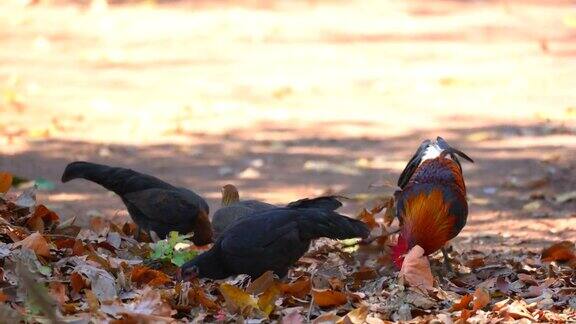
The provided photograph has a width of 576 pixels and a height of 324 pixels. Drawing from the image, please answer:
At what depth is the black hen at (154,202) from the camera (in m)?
6.21

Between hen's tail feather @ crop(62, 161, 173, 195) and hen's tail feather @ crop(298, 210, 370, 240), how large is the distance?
5.08ft

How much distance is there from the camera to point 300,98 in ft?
40.1

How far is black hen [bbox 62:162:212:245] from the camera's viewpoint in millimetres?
6211

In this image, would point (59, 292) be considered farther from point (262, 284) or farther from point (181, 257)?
point (181, 257)

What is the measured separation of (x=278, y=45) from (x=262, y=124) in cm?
347

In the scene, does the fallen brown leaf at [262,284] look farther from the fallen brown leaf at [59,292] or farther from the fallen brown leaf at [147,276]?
the fallen brown leaf at [59,292]

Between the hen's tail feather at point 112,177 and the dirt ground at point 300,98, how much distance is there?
0.89m

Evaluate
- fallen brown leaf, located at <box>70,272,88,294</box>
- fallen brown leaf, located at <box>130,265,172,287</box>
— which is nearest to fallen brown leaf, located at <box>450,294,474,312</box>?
fallen brown leaf, located at <box>130,265,172,287</box>

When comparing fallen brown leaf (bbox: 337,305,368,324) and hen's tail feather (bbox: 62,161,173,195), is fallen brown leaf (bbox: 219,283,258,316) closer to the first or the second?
fallen brown leaf (bbox: 337,305,368,324)

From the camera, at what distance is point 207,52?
560 inches

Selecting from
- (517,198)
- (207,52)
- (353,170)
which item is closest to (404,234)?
(517,198)

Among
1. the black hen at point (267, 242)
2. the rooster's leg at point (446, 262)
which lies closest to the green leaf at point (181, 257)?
the black hen at point (267, 242)

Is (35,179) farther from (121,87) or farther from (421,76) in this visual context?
(421,76)

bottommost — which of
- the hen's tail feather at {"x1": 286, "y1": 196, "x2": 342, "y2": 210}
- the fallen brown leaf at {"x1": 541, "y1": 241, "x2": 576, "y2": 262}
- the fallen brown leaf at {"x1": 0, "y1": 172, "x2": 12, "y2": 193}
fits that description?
the fallen brown leaf at {"x1": 541, "y1": 241, "x2": 576, "y2": 262}
